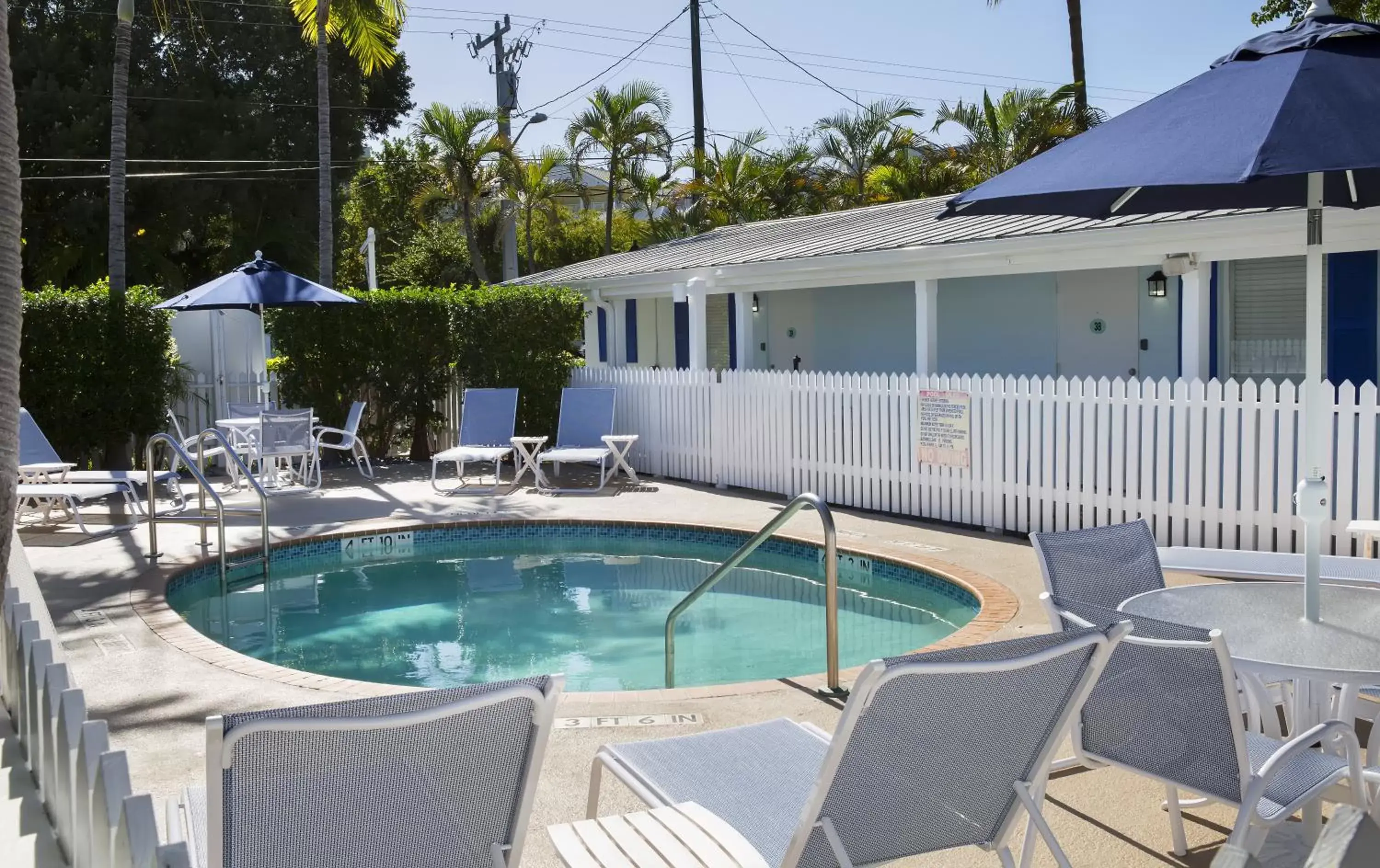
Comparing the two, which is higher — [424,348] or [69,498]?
[424,348]

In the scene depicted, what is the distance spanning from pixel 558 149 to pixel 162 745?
26.1 meters

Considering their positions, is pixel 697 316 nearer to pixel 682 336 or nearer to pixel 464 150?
pixel 682 336

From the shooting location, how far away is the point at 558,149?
29.8 meters

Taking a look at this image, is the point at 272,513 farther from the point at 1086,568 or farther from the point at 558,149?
the point at 558,149

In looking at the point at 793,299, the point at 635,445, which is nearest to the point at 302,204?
the point at 793,299

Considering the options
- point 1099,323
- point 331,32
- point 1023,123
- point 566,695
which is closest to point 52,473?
point 566,695

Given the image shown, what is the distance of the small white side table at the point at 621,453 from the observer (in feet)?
44.2

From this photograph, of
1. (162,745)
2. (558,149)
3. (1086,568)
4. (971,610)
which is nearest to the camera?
(1086,568)

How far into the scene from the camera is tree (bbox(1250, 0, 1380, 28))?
1482cm

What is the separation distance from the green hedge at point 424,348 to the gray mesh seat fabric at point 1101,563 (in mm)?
11489

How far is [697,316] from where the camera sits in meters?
15.9

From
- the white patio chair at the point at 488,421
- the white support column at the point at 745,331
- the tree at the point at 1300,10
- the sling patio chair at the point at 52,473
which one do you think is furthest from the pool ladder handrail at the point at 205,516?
the tree at the point at 1300,10

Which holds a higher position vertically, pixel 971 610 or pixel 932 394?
pixel 932 394

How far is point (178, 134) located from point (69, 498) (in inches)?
813
